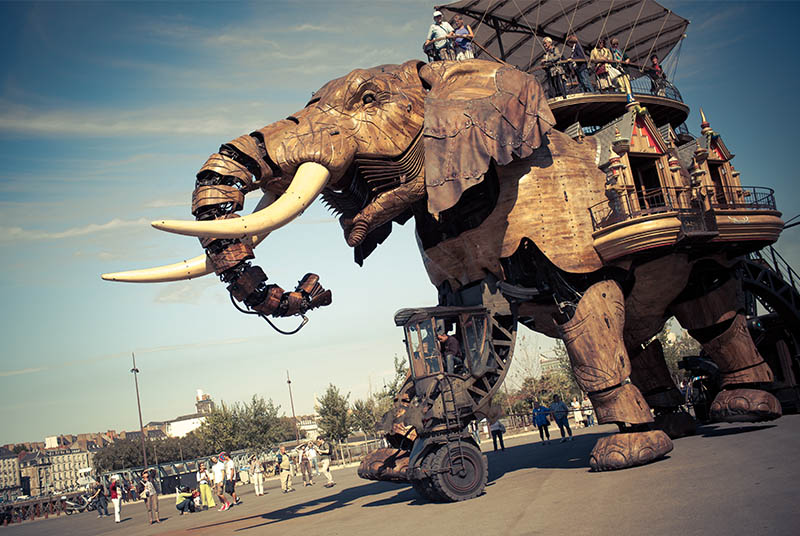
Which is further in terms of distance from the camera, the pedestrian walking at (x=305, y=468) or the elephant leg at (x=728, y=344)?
the pedestrian walking at (x=305, y=468)

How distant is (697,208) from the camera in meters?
9.79

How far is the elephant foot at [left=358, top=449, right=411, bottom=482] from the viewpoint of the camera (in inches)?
382

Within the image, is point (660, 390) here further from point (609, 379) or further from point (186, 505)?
point (186, 505)

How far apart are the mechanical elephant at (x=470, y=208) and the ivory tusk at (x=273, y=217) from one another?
19 millimetres

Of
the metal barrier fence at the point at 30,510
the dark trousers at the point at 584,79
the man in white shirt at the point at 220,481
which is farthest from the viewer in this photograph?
the metal barrier fence at the point at 30,510

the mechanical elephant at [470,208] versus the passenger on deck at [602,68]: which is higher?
the passenger on deck at [602,68]

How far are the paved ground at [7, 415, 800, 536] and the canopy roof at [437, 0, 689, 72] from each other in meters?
12.0

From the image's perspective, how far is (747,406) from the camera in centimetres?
1032

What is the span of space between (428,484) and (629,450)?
2.75 meters

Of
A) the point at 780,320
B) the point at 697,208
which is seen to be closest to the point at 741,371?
the point at 697,208

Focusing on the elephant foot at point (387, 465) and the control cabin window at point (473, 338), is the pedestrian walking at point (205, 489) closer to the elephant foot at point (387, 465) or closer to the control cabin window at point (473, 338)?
the elephant foot at point (387, 465)

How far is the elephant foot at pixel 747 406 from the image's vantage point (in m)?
10.3

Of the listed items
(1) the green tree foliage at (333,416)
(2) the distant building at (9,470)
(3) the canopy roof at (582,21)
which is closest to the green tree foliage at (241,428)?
(1) the green tree foliage at (333,416)

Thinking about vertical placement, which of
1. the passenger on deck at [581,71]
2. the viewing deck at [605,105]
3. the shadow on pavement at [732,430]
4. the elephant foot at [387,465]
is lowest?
the shadow on pavement at [732,430]
